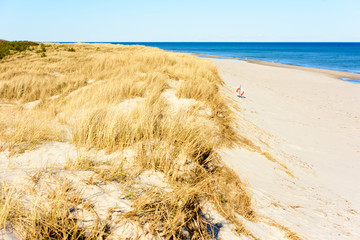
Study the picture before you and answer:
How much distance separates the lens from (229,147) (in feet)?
11.7

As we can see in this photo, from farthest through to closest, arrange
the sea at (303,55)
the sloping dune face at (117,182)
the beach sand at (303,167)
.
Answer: the sea at (303,55) → the beach sand at (303,167) → the sloping dune face at (117,182)

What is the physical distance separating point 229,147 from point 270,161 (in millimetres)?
812

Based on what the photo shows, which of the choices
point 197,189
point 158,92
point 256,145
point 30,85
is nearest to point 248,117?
point 256,145

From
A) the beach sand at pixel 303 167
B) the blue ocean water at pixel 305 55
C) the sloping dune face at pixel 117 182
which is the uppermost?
the blue ocean water at pixel 305 55

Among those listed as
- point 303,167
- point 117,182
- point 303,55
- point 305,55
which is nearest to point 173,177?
point 117,182

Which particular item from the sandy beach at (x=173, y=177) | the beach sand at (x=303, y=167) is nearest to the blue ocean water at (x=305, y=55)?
the beach sand at (x=303, y=167)

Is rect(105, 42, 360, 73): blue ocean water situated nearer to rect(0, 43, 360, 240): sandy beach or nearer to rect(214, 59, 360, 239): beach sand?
rect(214, 59, 360, 239): beach sand

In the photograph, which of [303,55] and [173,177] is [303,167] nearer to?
[173,177]

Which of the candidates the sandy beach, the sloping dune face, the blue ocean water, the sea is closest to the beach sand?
the sandy beach

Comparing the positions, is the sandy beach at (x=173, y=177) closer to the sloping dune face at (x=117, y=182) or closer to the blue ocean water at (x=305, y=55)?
the sloping dune face at (x=117, y=182)

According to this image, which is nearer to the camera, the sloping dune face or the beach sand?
the sloping dune face

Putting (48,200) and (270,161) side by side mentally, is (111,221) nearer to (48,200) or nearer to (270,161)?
(48,200)

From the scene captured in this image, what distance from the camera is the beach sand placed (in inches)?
90.3

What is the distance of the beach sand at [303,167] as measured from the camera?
2.29 m
